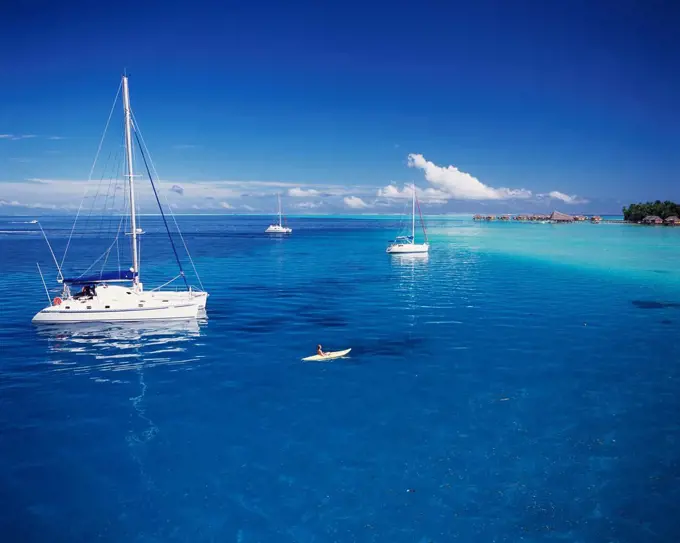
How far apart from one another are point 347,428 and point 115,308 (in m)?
27.7

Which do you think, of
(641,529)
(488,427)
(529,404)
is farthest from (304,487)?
(529,404)

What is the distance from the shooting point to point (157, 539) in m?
15.5

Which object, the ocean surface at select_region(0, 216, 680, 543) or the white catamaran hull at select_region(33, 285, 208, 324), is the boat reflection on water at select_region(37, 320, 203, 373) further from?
the white catamaran hull at select_region(33, 285, 208, 324)

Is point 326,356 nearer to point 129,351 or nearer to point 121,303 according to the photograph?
point 129,351

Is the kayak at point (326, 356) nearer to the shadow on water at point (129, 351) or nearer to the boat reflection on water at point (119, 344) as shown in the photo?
the boat reflection on water at point (119, 344)

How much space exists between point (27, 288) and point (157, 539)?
5580cm

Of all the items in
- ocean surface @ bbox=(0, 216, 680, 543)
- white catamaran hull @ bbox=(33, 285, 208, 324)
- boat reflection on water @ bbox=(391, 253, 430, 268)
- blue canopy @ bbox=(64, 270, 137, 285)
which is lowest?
ocean surface @ bbox=(0, 216, 680, 543)

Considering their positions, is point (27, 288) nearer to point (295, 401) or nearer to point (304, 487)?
point (295, 401)

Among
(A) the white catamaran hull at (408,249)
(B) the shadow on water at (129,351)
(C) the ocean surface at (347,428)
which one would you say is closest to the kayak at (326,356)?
(C) the ocean surface at (347,428)

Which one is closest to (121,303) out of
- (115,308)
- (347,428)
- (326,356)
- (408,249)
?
(115,308)

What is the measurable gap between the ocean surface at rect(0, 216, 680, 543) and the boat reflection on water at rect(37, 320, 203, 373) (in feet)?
0.74

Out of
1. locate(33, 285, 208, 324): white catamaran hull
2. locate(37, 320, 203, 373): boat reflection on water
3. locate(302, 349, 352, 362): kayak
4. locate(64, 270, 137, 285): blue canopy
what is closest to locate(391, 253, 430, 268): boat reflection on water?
locate(33, 285, 208, 324): white catamaran hull

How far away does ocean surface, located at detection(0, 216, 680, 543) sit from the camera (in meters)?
16.4

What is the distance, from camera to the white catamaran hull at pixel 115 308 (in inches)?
1623
